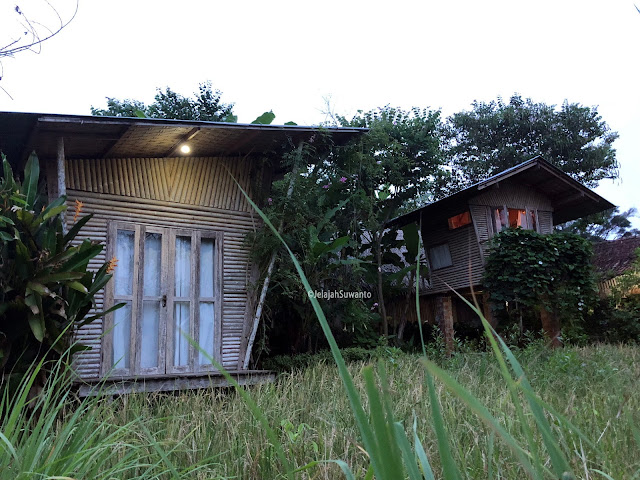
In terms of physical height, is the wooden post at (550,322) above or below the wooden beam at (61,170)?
below

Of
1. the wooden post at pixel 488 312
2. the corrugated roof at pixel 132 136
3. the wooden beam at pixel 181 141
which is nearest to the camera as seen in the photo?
the corrugated roof at pixel 132 136

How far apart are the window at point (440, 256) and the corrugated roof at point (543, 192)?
0.78 meters

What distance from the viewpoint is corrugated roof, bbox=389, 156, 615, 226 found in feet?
46.5

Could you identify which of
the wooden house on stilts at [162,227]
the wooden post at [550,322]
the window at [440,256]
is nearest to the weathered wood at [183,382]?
the wooden house on stilts at [162,227]

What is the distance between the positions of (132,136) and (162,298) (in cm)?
238

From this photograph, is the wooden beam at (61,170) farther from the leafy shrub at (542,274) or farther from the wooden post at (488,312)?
the wooden post at (488,312)

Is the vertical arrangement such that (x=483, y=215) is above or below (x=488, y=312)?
above

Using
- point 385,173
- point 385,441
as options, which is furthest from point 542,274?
point 385,441

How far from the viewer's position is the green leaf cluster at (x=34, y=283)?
465 cm

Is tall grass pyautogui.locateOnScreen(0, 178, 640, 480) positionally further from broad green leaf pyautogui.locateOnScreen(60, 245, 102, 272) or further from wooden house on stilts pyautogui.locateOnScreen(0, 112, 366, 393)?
wooden house on stilts pyautogui.locateOnScreen(0, 112, 366, 393)

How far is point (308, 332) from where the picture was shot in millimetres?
9727

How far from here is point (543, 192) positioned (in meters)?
15.8

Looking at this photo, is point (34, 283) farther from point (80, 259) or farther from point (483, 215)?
point (483, 215)

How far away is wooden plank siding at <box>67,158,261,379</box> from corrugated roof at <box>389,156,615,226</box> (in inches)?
280
